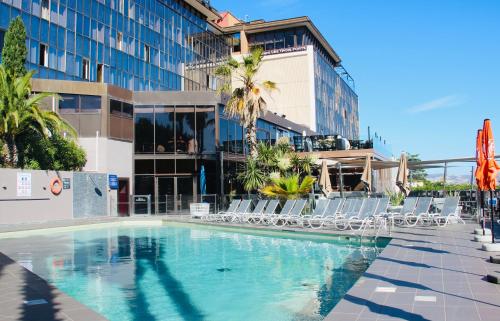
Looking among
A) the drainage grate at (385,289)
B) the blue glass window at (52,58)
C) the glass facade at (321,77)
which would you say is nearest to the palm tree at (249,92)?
the blue glass window at (52,58)

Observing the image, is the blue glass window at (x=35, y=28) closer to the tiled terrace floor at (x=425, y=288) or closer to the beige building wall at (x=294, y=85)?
the beige building wall at (x=294, y=85)

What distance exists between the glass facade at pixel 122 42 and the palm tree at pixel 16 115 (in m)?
11.4

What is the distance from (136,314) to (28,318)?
172cm

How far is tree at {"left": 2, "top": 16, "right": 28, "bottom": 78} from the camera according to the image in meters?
22.7

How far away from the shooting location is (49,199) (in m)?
21.3

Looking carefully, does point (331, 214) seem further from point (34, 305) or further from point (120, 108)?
point (120, 108)

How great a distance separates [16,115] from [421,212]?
15698mm

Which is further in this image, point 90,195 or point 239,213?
point 90,195

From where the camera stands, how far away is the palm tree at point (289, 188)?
20141mm

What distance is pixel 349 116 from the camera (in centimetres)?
6756

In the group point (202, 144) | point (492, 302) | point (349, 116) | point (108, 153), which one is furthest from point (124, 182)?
point (349, 116)

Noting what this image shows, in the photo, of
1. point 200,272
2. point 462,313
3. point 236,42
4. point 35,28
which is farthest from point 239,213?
point 236,42

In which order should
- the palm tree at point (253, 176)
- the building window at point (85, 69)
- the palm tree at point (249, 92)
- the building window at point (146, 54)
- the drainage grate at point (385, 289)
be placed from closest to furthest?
the drainage grate at point (385, 289) → the palm tree at point (249, 92) → the palm tree at point (253, 176) → the building window at point (85, 69) → the building window at point (146, 54)

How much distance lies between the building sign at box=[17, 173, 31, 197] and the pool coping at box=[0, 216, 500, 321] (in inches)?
619
